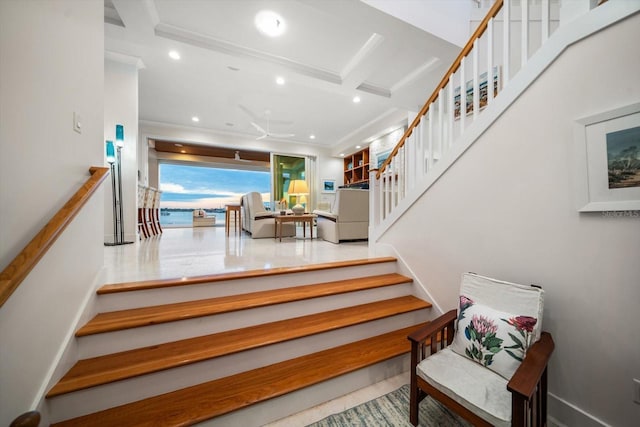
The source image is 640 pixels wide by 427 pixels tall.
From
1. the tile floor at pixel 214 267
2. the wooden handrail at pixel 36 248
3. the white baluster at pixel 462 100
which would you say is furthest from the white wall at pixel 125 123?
the white baluster at pixel 462 100

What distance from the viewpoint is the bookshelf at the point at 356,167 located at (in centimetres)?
741

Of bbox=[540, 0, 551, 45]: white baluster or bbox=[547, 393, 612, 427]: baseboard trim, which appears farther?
bbox=[540, 0, 551, 45]: white baluster

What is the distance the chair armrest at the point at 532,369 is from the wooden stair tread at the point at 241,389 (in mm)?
796

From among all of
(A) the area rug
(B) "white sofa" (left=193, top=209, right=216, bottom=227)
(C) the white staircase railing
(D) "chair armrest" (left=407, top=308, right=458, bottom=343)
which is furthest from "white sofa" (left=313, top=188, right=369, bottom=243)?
(B) "white sofa" (left=193, top=209, right=216, bottom=227)

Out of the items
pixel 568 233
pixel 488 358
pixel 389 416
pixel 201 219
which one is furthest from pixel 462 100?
pixel 201 219

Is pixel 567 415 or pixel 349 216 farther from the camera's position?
pixel 349 216

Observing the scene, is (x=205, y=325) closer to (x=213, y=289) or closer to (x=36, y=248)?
(x=213, y=289)

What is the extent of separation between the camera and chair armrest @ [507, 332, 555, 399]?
3.14 feet

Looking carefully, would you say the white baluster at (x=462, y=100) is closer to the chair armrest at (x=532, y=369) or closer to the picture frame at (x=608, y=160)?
the picture frame at (x=608, y=160)

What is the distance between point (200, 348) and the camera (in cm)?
147

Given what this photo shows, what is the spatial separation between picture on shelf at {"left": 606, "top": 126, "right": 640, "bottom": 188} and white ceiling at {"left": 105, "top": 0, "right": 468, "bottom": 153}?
239 centimetres

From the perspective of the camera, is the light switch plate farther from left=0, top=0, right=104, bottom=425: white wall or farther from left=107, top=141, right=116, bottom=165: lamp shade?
left=107, top=141, right=116, bottom=165: lamp shade

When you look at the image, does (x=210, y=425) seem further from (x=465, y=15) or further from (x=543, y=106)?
(x=465, y=15)

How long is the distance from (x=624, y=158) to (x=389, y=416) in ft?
6.13
